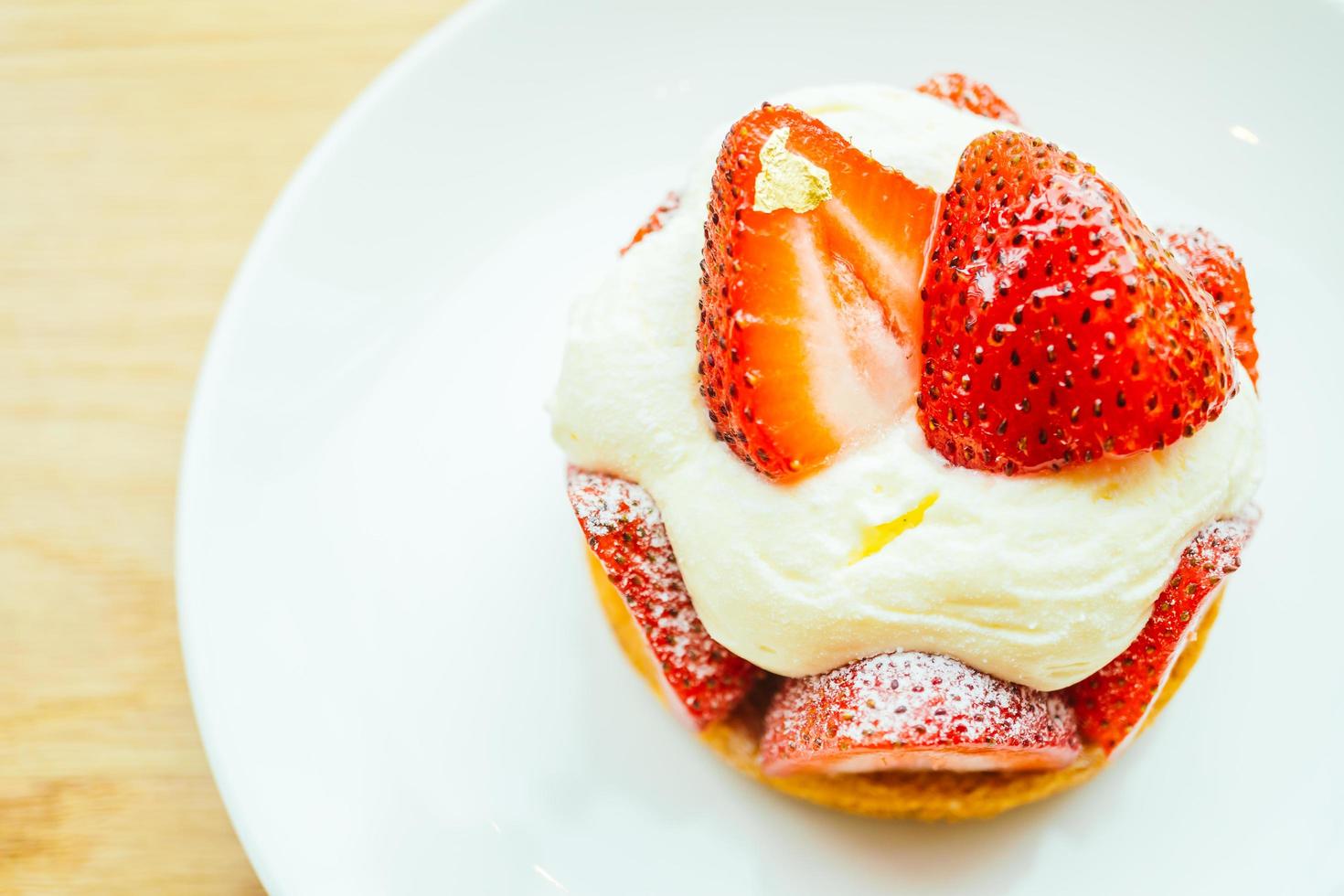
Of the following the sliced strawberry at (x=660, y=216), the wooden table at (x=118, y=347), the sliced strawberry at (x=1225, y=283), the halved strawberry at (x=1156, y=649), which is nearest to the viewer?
the halved strawberry at (x=1156, y=649)

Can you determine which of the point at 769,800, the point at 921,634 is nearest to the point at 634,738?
the point at 769,800

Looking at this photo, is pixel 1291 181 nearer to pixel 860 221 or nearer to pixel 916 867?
pixel 860 221

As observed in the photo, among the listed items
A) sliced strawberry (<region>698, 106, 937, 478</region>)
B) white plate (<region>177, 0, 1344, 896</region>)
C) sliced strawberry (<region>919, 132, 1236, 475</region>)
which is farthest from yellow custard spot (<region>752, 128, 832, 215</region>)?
white plate (<region>177, 0, 1344, 896</region>)

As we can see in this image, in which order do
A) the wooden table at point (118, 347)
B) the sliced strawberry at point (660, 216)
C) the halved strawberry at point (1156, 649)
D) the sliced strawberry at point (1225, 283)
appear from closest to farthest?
the halved strawberry at point (1156, 649), the sliced strawberry at point (1225, 283), the sliced strawberry at point (660, 216), the wooden table at point (118, 347)

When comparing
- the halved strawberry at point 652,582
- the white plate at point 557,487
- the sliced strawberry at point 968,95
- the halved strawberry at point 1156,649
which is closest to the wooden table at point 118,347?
the white plate at point 557,487

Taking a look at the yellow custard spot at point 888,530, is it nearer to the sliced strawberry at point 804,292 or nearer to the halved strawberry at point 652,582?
the sliced strawberry at point 804,292

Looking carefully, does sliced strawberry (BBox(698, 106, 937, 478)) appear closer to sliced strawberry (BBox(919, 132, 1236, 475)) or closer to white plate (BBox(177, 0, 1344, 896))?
sliced strawberry (BBox(919, 132, 1236, 475))

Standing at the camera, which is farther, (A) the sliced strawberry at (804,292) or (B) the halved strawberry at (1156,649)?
(B) the halved strawberry at (1156,649)
